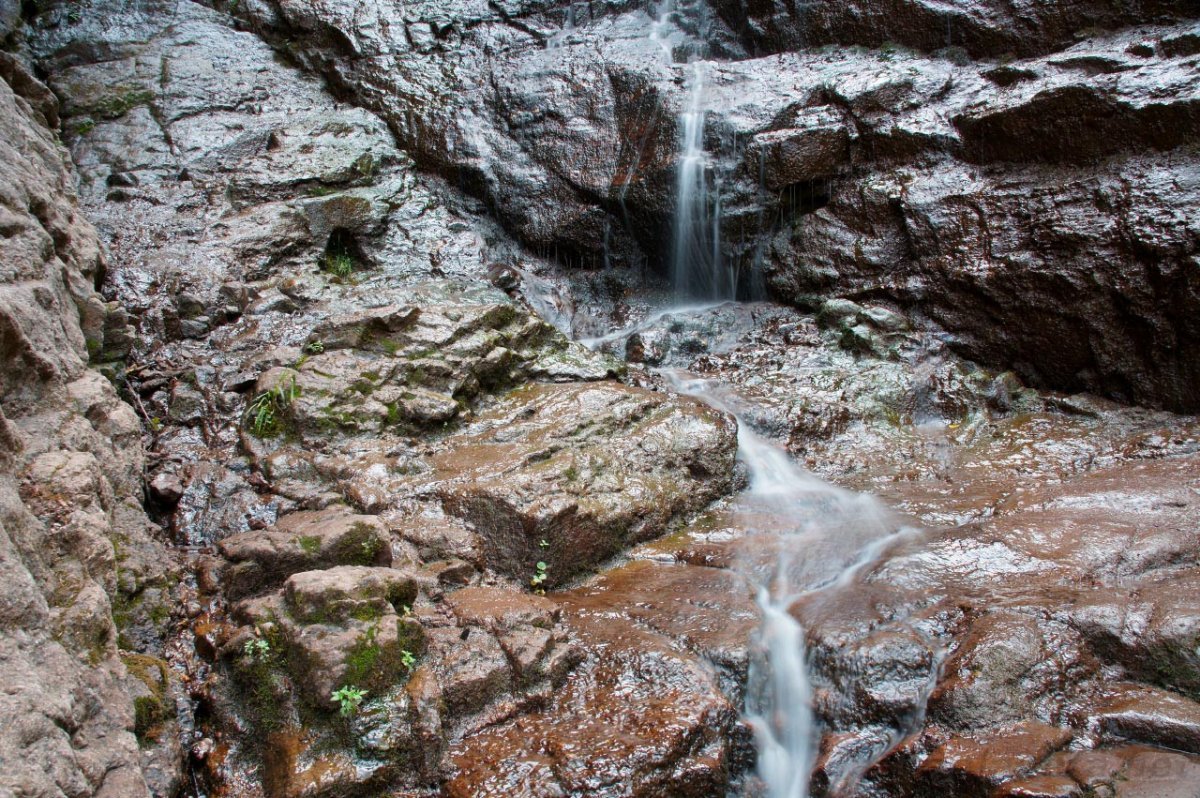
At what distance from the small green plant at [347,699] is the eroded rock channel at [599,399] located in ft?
0.03

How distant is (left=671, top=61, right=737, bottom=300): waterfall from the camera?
941 centimetres

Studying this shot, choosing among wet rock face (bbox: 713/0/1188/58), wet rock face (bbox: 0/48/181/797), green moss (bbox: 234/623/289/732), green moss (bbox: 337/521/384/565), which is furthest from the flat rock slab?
wet rock face (bbox: 713/0/1188/58)

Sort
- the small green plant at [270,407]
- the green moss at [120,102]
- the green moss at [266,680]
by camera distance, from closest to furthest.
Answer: the green moss at [266,680], the small green plant at [270,407], the green moss at [120,102]

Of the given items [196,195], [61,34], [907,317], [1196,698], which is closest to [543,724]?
[1196,698]

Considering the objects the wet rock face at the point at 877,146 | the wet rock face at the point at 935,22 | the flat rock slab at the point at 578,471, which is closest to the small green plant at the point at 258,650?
the flat rock slab at the point at 578,471

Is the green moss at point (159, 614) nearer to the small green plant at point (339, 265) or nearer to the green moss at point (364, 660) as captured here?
the green moss at point (364, 660)

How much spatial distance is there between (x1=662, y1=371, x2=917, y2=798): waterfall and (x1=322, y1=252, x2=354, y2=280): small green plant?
12.8 ft

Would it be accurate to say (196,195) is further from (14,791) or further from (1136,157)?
(1136,157)

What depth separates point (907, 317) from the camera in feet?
27.5

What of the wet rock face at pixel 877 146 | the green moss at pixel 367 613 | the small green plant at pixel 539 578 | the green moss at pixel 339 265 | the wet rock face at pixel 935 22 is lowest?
the small green plant at pixel 539 578

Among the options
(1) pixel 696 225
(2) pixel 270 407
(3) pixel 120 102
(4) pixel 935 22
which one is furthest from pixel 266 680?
(4) pixel 935 22

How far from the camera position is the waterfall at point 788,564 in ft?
13.0

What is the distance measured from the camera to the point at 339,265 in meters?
8.65

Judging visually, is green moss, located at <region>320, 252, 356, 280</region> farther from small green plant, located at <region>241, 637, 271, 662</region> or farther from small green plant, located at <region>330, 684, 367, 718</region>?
small green plant, located at <region>330, 684, 367, 718</region>
